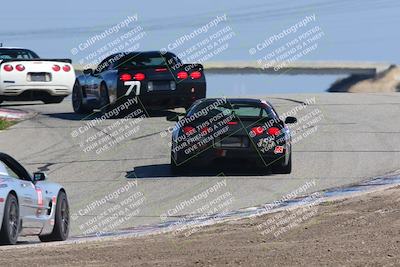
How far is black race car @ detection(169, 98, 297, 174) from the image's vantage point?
17.4 meters

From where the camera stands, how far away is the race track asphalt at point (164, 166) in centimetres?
1536

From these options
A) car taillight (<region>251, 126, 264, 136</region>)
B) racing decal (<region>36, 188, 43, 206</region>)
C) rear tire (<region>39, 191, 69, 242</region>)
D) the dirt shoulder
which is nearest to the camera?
the dirt shoulder

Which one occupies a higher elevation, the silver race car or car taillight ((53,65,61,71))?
the silver race car

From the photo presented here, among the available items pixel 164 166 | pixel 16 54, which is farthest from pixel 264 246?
pixel 16 54

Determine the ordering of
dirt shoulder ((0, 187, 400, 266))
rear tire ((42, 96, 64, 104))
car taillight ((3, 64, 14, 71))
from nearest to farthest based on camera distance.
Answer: dirt shoulder ((0, 187, 400, 266)) < car taillight ((3, 64, 14, 71)) < rear tire ((42, 96, 64, 104))

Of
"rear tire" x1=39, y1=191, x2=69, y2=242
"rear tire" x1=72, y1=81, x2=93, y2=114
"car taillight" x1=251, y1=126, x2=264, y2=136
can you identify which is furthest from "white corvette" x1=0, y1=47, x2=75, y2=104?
"rear tire" x1=39, y1=191, x2=69, y2=242

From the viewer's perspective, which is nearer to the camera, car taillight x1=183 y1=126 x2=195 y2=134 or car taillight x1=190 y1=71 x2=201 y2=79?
car taillight x1=183 y1=126 x2=195 y2=134

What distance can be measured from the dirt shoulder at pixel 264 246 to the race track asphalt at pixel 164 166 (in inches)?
107

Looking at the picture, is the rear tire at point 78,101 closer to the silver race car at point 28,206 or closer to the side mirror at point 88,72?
the side mirror at point 88,72

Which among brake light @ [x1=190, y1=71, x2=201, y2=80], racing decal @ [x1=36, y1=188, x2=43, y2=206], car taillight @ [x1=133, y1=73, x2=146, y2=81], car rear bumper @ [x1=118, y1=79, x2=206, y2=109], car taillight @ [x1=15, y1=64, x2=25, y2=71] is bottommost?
car rear bumper @ [x1=118, y1=79, x2=206, y2=109]

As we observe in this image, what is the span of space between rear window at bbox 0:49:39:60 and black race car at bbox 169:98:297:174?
12.4 metres

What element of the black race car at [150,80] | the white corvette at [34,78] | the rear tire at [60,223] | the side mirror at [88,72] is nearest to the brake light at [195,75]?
the black race car at [150,80]

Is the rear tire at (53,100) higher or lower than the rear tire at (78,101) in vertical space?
lower

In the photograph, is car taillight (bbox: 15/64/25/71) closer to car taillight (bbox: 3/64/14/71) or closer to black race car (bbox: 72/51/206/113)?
car taillight (bbox: 3/64/14/71)
